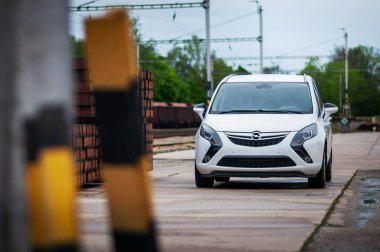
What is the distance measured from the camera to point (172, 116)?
251ft

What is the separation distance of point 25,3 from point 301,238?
521 cm

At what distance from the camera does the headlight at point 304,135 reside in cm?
1340

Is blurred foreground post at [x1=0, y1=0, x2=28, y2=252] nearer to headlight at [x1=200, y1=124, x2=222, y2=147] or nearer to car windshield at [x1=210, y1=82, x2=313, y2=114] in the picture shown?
headlight at [x1=200, y1=124, x2=222, y2=147]

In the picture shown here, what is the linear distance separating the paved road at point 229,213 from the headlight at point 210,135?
0.66 m

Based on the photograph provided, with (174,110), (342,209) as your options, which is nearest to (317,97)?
(342,209)

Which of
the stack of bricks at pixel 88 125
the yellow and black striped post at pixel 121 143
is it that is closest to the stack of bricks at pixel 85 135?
the stack of bricks at pixel 88 125

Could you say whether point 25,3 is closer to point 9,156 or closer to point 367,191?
point 9,156

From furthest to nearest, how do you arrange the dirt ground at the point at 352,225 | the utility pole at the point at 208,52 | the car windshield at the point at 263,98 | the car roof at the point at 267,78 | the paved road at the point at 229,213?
the utility pole at the point at 208,52 < the car roof at the point at 267,78 < the car windshield at the point at 263,98 < the paved road at the point at 229,213 < the dirt ground at the point at 352,225

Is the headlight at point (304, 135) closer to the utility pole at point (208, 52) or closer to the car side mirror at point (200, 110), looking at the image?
the car side mirror at point (200, 110)

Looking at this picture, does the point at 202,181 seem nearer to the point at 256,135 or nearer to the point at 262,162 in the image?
the point at 262,162

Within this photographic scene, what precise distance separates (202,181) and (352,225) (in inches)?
201

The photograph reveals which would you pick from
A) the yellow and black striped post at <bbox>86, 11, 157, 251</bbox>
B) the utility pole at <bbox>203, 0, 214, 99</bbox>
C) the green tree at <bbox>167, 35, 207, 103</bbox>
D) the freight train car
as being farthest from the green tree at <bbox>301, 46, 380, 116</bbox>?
the yellow and black striped post at <bbox>86, 11, 157, 251</bbox>

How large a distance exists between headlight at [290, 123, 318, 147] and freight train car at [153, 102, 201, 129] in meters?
54.3

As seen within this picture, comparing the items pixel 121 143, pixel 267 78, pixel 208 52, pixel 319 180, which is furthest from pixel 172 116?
pixel 121 143
